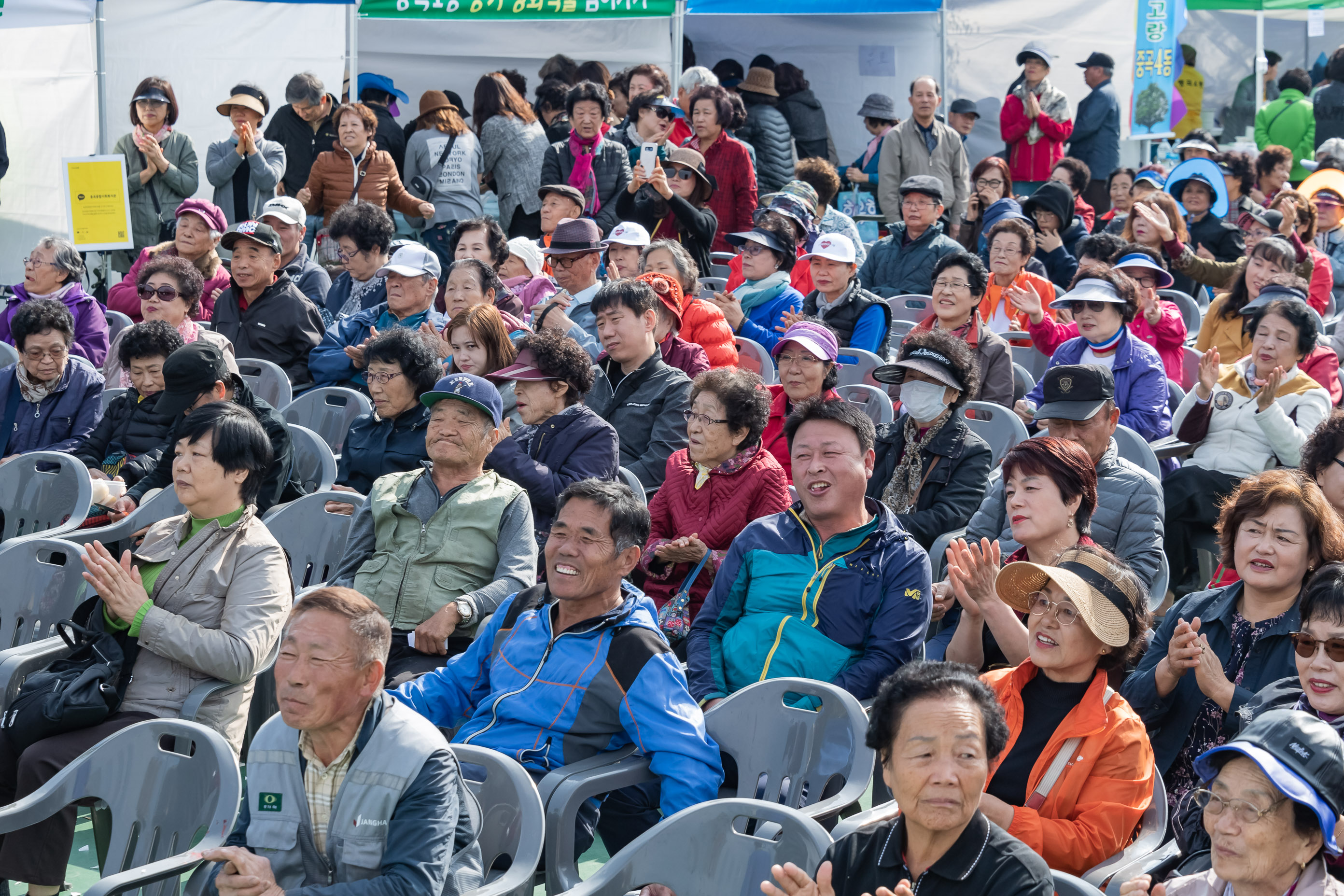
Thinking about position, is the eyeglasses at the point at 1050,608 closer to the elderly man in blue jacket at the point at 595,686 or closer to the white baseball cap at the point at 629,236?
the elderly man in blue jacket at the point at 595,686

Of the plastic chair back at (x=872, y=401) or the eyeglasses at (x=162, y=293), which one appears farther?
the eyeglasses at (x=162, y=293)

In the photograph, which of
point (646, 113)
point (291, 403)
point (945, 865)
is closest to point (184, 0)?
point (646, 113)

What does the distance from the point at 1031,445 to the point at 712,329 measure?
2705 mm

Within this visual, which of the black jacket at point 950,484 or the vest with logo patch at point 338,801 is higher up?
the black jacket at point 950,484

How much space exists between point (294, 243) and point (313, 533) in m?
3.55

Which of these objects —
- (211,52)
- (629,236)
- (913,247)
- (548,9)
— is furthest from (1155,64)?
(211,52)

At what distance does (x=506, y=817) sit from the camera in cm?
288

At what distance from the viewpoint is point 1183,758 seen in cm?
319

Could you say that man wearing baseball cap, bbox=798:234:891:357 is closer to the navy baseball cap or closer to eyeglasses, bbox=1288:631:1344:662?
the navy baseball cap

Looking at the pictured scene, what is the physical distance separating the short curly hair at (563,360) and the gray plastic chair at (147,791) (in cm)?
217

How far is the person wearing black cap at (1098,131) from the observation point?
11719 millimetres

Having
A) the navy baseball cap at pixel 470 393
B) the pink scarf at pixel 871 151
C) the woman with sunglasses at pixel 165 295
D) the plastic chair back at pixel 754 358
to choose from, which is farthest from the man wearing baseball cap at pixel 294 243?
the pink scarf at pixel 871 151

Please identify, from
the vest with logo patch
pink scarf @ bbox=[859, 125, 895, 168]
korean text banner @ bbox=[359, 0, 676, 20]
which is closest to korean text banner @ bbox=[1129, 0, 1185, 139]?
pink scarf @ bbox=[859, 125, 895, 168]

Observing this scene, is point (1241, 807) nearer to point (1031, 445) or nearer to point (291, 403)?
point (1031, 445)
